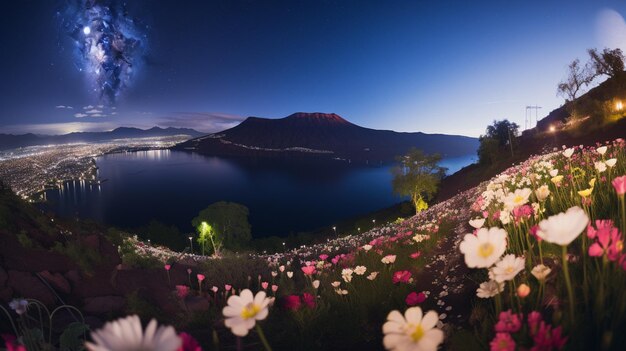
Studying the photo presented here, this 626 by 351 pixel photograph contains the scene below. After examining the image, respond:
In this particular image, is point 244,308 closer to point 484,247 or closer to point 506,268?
point 484,247

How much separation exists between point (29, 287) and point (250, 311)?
5271 millimetres

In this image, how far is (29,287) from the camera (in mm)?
4914

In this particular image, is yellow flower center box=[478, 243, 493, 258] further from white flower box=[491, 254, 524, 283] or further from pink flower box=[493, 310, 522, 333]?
pink flower box=[493, 310, 522, 333]

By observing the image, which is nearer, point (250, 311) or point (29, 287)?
point (250, 311)

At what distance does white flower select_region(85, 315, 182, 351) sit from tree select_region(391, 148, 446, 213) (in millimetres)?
45917

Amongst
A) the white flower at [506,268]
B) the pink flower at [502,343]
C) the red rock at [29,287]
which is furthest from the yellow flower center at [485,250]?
the red rock at [29,287]

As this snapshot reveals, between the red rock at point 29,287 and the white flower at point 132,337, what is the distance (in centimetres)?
542

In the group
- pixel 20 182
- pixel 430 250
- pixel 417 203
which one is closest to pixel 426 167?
pixel 417 203

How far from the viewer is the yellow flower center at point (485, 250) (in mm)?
1786

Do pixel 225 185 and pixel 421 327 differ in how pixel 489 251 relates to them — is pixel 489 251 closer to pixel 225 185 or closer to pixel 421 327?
pixel 421 327

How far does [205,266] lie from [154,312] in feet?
7.85

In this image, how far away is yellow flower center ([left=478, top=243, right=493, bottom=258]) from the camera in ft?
5.86

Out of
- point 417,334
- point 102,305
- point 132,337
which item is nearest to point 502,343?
point 417,334

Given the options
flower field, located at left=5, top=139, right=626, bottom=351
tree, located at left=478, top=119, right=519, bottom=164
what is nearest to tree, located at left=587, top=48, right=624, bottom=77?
tree, located at left=478, top=119, right=519, bottom=164
